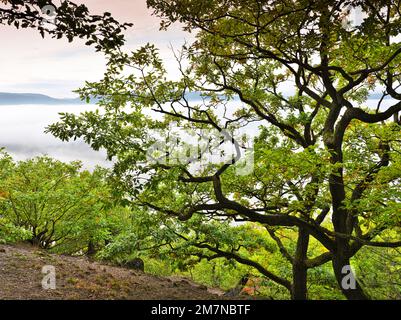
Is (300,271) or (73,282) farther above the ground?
(300,271)

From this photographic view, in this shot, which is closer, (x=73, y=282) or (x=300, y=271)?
(x=73, y=282)

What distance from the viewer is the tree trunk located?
37.8 feet

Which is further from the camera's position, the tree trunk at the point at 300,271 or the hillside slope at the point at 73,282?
the tree trunk at the point at 300,271

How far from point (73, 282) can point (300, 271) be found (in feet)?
22.6

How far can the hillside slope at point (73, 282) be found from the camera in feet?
31.5

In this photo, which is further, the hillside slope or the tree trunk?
the tree trunk

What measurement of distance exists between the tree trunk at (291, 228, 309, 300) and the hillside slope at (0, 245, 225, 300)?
12.3 ft

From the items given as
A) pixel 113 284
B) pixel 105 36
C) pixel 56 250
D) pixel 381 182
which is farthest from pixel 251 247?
pixel 105 36

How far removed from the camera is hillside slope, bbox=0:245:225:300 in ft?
31.5

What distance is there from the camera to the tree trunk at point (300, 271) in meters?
11.5

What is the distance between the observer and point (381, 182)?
857cm

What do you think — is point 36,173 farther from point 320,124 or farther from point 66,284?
point 320,124

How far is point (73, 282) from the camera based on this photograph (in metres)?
10.8

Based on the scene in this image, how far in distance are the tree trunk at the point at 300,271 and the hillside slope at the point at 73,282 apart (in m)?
3.76
